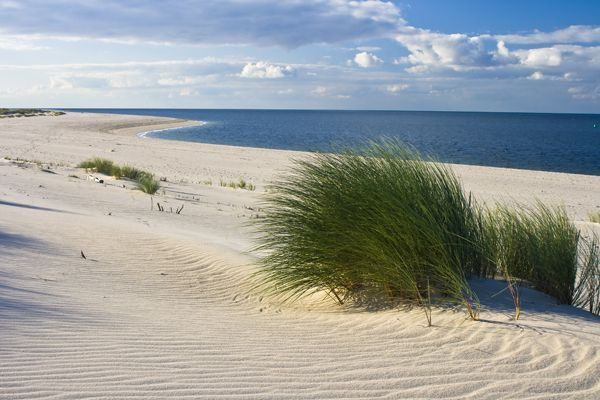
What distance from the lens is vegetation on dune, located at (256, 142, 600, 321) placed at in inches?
221

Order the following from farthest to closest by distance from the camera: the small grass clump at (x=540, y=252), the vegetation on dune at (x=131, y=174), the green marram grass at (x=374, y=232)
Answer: the vegetation on dune at (x=131, y=174), the small grass clump at (x=540, y=252), the green marram grass at (x=374, y=232)

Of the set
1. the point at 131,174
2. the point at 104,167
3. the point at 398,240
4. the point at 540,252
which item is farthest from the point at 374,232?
the point at 104,167

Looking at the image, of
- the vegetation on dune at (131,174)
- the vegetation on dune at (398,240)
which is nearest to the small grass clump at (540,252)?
the vegetation on dune at (398,240)

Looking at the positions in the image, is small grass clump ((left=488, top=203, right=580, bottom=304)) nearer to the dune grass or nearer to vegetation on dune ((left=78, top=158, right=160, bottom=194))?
vegetation on dune ((left=78, top=158, right=160, bottom=194))

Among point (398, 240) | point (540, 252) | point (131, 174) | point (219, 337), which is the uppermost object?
point (398, 240)

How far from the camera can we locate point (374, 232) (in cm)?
579

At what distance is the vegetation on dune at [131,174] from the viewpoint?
15344 millimetres

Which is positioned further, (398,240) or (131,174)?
(131,174)

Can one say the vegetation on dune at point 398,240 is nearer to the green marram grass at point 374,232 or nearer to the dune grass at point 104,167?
the green marram grass at point 374,232

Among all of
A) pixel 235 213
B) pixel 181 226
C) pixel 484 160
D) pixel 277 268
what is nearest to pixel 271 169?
pixel 235 213

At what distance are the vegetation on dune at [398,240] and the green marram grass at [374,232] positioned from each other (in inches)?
0.4

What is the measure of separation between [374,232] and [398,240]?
25cm

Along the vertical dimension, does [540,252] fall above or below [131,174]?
above

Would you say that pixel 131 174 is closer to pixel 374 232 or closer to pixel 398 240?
pixel 374 232
